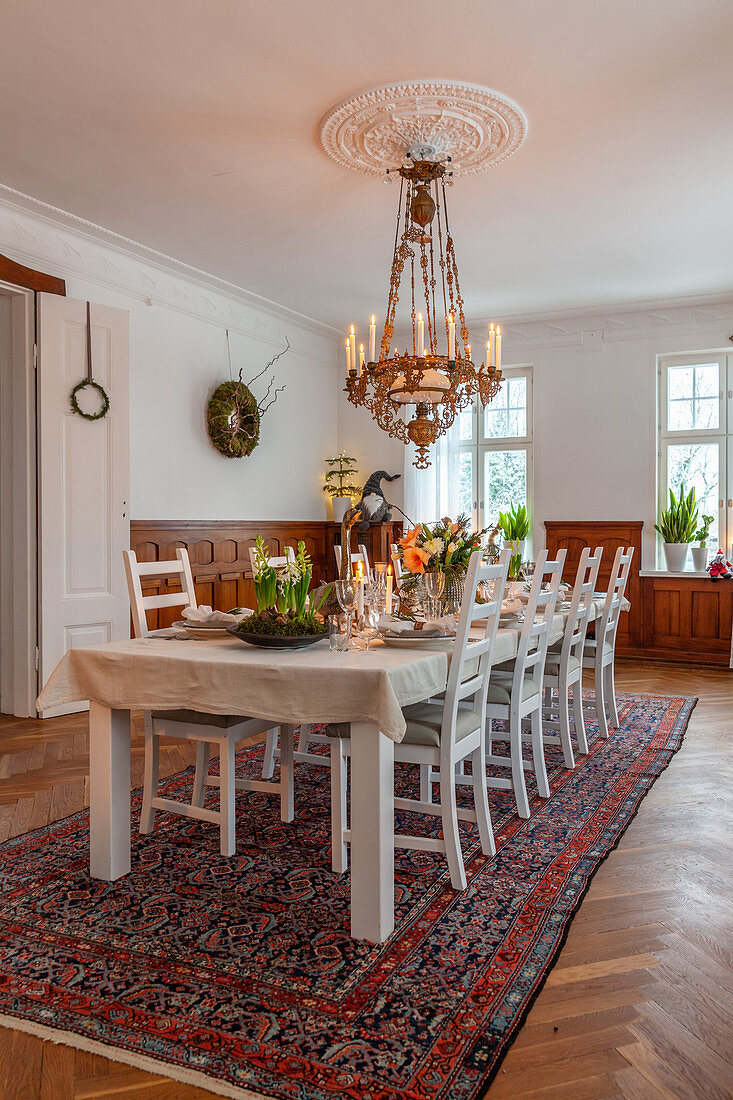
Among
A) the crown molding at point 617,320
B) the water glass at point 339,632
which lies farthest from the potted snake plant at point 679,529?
the water glass at point 339,632

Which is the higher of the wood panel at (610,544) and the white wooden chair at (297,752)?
the wood panel at (610,544)

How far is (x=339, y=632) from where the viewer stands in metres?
2.48

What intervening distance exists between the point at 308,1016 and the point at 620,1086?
2.20ft

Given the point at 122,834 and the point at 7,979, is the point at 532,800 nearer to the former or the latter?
the point at 122,834

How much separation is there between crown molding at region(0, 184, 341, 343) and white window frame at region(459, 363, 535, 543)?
6.57ft

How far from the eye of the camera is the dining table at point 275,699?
2107mm

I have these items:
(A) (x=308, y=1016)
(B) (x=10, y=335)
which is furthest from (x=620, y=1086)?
(B) (x=10, y=335)

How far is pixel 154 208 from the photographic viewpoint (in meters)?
4.71

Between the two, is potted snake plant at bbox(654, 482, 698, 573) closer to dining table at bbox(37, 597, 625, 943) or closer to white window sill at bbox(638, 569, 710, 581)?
white window sill at bbox(638, 569, 710, 581)

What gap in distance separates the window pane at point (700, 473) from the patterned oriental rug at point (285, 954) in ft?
14.6

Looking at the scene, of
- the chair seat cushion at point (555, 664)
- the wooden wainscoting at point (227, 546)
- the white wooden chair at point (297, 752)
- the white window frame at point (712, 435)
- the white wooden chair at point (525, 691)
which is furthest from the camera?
the white window frame at point (712, 435)

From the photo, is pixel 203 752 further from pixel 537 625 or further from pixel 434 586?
pixel 537 625

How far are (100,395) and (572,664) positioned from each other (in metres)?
3.24

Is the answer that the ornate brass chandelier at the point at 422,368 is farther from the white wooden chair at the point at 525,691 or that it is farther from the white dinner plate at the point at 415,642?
the white dinner plate at the point at 415,642
